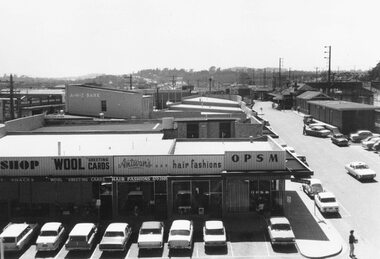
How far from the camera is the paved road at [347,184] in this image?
2834 cm

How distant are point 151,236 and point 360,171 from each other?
2378 cm

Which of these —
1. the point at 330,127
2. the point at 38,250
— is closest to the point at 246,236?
the point at 38,250

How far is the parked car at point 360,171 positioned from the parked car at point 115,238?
78.3 feet

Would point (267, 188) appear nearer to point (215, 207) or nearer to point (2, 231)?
point (215, 207)

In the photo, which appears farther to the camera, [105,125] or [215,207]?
[105,125]

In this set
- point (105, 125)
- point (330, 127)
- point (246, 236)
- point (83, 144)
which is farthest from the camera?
point (330, 127)

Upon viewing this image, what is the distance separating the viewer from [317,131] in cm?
6681

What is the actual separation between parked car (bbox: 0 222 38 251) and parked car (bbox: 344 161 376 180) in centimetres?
2826

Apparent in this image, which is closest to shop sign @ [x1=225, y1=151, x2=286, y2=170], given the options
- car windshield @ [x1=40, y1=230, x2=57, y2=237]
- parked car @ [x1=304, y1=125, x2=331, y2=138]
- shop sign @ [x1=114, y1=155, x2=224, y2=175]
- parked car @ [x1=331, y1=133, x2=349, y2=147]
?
shop sign @ [x1=114, y1=155, x2=224, y2=175]

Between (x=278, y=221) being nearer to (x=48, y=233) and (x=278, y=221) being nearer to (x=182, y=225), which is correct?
(x=182, y=225)

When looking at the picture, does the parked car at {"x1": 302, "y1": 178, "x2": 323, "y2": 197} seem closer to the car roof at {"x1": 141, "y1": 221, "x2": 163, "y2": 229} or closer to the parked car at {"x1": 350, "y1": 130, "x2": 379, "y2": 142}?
the car roof at {"x1": 141, "y1": 221, "x2": 163, "y2": 229}

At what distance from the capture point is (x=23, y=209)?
1237 inches

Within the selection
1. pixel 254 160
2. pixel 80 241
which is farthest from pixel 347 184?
pixel 80 241

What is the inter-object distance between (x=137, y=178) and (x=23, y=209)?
27.4 feet
